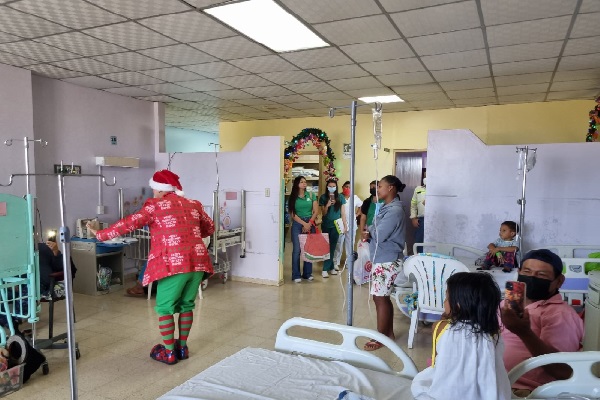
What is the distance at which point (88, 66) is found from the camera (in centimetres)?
451

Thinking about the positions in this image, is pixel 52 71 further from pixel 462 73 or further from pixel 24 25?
pixel 462 73

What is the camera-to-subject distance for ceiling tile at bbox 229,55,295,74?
424 cm

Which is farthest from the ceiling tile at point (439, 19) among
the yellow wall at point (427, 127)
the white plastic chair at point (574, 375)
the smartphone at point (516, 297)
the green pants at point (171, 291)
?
the yellow wall at point (427, 127)

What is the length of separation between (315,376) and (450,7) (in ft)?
8.49

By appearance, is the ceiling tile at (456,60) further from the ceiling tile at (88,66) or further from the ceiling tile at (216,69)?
the ceiling tile at (88,66)

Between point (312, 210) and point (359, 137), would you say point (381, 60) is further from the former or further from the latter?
point (359, 137)

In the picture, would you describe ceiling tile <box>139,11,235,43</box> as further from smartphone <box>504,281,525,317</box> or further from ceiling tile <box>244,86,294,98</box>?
smartphone <box>504,281,525,317</box>

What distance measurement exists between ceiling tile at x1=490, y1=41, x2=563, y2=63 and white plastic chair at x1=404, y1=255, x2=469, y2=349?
2030mm

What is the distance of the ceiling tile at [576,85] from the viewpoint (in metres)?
5.06

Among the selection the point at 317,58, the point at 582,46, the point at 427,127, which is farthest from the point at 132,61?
the point at 427,127

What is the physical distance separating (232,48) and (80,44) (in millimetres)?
1353

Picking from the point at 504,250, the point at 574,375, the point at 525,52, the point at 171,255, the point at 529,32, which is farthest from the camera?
the point at 504,250

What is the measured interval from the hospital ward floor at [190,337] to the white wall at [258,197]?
0.25 m

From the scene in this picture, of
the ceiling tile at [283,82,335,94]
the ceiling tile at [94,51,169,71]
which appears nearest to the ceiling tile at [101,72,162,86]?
the ceiling tile at [94,51,169,71]
